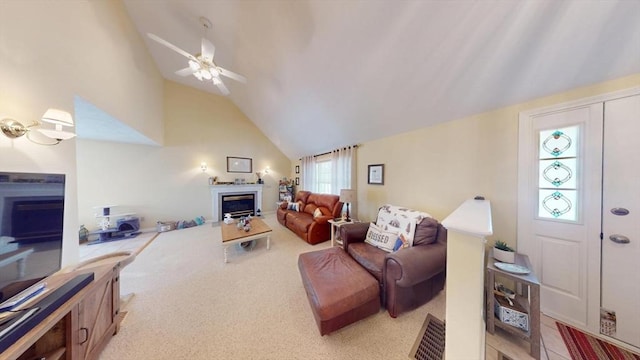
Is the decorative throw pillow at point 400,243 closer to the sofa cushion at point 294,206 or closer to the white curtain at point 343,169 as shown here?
the white curtain at point 343,169

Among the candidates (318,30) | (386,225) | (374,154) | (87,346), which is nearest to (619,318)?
(386,225)

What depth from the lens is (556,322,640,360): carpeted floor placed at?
128cm

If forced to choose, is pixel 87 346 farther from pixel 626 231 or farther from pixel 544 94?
pixel 544 94

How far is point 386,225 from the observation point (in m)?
2.34

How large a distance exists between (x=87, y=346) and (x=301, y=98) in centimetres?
350

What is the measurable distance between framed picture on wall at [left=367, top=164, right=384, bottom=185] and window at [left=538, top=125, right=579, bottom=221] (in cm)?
181

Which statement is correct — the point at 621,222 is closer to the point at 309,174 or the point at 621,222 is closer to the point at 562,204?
the point at 562,204

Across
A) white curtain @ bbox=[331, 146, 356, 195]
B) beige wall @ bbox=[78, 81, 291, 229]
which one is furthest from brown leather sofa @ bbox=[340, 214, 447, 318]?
beige wall @ bbox=[78, 81, 291, 229]

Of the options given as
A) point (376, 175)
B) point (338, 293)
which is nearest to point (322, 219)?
point (376, 175)

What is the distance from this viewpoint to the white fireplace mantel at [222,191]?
486cm

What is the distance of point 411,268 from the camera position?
1562 millimetres

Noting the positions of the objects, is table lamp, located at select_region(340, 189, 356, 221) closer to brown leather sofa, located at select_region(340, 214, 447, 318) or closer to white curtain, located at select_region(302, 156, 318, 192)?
brown leather sofa, located at select_region(340, 214, 447, 318)

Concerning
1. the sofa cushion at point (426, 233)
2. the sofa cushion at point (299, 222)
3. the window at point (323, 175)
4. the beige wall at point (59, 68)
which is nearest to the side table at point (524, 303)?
the sofa cushion at point (426, 233)

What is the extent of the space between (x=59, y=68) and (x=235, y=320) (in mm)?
2668
